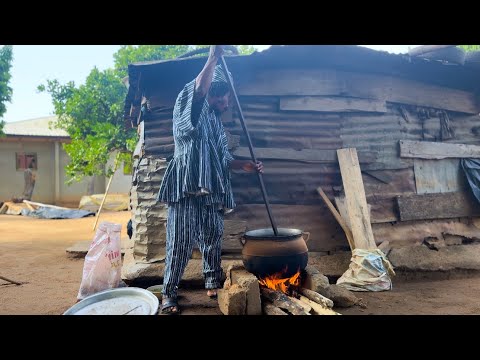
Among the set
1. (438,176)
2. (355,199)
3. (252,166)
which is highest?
(252,166)

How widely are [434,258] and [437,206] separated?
887 mm

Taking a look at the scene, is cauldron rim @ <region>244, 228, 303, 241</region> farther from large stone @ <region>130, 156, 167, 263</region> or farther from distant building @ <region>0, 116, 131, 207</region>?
distant building @ <region>0, 116, 131, 207</region>

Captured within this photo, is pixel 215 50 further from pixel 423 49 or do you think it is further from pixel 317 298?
pixel 423 49

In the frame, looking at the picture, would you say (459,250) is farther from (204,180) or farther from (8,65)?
(8,65)

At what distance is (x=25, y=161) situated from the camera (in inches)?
696

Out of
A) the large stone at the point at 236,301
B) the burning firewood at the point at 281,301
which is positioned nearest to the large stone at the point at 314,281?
the burning firewood at the point at 281,301

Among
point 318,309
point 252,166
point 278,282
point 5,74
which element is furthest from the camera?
point 5,74

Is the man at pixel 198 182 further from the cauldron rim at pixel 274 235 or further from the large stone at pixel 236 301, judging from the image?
the large stone at pixel 236 301

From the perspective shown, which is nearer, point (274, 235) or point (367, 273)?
point (274, 235)

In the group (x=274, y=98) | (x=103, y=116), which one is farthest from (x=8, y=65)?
(x=274, y=98)

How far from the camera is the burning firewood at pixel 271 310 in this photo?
2.85 m

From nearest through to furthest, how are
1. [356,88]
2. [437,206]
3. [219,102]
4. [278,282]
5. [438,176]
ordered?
[278,282], [219,102], [356,88], [437,206], [438,176]

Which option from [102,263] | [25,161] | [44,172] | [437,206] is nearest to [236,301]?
[102,263]
